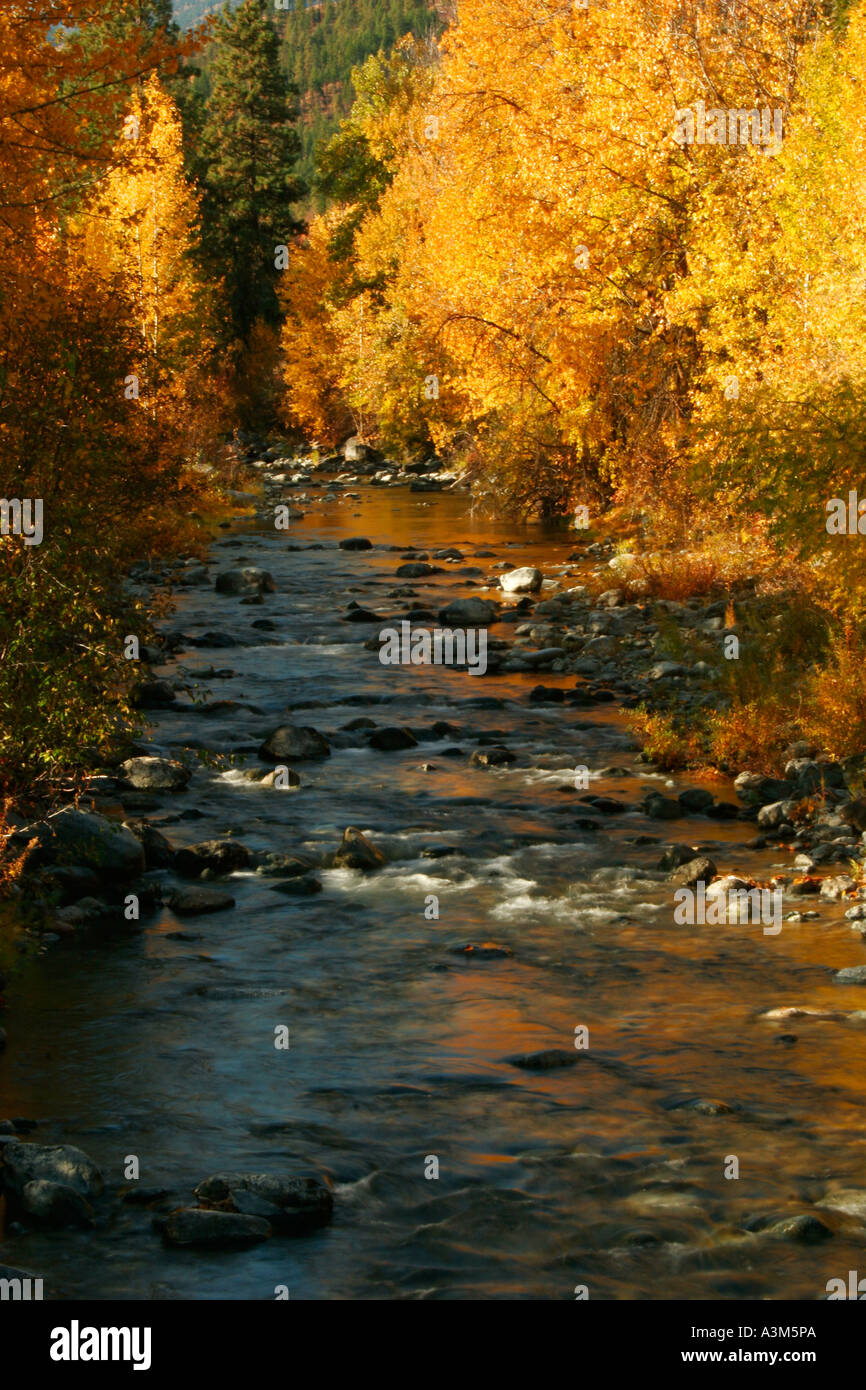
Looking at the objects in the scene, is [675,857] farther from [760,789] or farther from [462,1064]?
[462,1064]

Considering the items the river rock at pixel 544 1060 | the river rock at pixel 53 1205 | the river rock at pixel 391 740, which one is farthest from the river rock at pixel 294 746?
the river rock at pixel 53 1205

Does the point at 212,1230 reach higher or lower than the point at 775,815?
lower

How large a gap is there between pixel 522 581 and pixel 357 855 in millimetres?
13369

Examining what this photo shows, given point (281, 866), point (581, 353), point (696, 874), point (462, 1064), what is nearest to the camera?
point (462, 1064)

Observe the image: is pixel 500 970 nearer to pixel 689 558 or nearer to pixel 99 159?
pixel 99 159

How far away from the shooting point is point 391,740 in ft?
50.9

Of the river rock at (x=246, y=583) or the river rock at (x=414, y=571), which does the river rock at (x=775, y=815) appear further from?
the river rock at (x=414, y=571)

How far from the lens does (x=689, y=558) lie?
2130cm

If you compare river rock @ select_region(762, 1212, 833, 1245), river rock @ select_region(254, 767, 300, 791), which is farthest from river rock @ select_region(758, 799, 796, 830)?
river rock @ select_region(762, 1212, 833, 1245)

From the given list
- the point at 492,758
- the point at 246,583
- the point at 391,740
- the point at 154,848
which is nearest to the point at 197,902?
the point at 154,848

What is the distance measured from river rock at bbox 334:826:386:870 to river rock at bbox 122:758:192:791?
8.56ft

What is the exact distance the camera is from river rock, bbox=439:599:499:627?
21.9 metres

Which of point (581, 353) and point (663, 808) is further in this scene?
point (581, 353)
